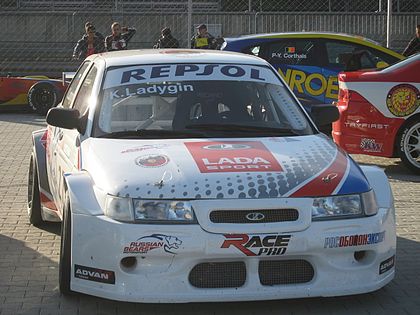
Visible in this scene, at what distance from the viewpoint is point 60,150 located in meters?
6.43

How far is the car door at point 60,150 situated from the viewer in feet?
19.9

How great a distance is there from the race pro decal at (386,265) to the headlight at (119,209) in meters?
1.54

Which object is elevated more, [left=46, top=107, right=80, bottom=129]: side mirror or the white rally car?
[left=46, top=107, right=80, bottom=129]: side mirror

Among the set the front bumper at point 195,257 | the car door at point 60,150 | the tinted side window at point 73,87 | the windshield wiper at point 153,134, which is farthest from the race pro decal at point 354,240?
the tinted side window at point 73,87

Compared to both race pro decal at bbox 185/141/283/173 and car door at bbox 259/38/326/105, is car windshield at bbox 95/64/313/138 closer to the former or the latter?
race pro decal at bbox 185/141/283/173

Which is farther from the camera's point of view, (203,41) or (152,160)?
(203,41)

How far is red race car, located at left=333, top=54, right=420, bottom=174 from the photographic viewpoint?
9914mm

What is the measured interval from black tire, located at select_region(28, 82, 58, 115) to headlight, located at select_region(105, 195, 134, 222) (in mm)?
12171

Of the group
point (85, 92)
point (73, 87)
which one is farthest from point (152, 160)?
point (73, 87)

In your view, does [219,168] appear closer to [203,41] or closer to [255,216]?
[255,216]

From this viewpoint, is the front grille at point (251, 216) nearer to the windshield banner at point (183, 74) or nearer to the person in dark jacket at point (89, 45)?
the windshield banner at point (183, 74)

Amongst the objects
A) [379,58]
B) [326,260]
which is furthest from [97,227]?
[379,58]

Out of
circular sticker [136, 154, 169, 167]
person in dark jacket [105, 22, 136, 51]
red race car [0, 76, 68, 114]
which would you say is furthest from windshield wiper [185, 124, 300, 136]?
person in dark jacket [105, 22, 136, 51]

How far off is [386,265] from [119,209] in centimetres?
167
